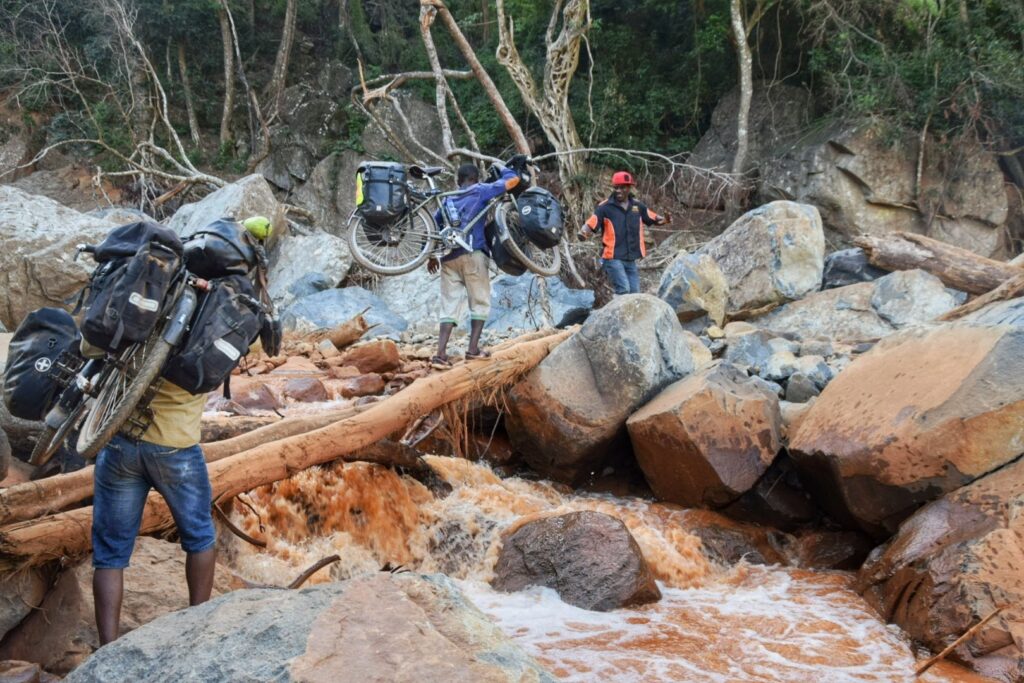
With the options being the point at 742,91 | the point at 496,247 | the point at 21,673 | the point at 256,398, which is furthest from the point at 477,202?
the point at 742,91

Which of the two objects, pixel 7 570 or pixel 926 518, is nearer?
pixel 7 570

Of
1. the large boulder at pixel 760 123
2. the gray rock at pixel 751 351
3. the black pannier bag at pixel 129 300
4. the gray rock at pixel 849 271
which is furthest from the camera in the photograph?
the large boulder at pixel 760 123

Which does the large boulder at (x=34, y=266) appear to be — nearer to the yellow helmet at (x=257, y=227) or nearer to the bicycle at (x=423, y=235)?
the bicycle at (x=423, y=235)

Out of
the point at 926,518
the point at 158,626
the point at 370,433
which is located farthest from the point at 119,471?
the point at 926,518

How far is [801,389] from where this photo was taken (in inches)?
303

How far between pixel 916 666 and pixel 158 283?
387cm

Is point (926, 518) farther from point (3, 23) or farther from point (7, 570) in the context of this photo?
point (3, 23)

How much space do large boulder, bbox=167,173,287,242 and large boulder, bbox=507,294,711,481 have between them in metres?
6.69

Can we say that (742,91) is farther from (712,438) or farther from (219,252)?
(219,252)

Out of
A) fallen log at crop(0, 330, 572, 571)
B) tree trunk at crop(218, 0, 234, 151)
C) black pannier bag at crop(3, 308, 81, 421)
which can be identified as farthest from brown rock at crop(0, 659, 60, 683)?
tree trunk at crop(218, 0, 234, 151)

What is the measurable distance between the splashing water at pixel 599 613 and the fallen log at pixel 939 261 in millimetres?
5101

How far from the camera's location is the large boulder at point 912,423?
5016 millimetres

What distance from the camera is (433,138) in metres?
17.8

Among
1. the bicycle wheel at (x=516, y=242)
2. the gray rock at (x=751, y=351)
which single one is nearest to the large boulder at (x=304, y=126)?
the gray rock at (x=751, y=351)
